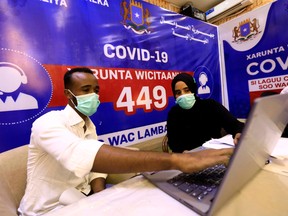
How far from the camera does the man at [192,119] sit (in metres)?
1.41

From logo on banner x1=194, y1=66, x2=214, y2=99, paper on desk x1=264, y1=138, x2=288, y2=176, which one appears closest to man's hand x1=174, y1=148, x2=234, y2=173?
paper on desk x1=264, y1=138, x2=288, y2=176

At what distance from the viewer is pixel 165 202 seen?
43 centimetres

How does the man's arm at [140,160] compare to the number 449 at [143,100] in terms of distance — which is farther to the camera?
the number 449 at [143,100]

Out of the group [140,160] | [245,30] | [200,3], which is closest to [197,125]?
[140,160]

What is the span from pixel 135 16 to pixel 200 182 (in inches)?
75.9

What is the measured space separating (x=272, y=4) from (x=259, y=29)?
32 cm

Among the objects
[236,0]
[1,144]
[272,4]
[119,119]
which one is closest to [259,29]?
[272,4]

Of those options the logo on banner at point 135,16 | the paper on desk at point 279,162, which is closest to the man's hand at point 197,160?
the paper on desk at point 279,162

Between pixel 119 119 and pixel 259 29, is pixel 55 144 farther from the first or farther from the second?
pixel 259 29

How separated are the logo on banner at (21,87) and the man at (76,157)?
484mm

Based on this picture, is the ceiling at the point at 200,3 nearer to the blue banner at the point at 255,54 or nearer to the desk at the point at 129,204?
the blue banner at the point at 255,54

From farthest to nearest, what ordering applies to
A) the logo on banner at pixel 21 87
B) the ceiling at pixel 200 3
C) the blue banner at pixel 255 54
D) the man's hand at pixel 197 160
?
the ceiling at pixel 200 3 < the blue banner at pixel 255 54 < the logo on banner at pixel 21 87 < the man's hand at pixel 197 160

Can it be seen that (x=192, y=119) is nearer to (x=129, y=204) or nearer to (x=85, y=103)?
(x=85, y=103)

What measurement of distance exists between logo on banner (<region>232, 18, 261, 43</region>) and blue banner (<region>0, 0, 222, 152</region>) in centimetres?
56
